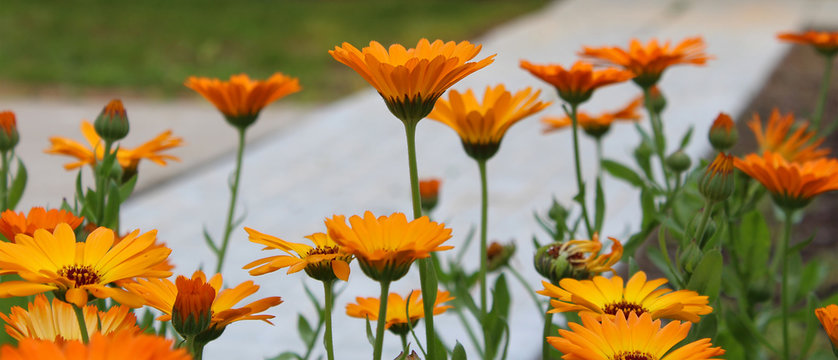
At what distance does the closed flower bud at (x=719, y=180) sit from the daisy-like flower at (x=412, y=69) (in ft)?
0.73

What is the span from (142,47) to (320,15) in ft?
5.44

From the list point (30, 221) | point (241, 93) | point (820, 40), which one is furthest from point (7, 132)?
point (820, 40)

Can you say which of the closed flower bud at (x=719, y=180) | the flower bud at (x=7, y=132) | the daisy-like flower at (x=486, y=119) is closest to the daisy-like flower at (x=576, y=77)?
the daisy-like flower at (x=486, y=119)

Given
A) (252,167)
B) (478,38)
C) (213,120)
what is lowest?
(252,167)

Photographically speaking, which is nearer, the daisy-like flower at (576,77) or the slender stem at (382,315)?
the slender stem at (382,315)

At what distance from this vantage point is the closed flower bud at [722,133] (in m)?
0.96

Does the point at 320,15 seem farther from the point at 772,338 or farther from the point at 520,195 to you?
the point at 772,338

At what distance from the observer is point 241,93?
3.26 feet

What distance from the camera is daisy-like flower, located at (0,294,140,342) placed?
0.53 meters

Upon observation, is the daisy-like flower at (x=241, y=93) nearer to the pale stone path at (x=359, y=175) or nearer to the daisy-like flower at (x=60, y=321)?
the daisy-like flower at (x=60, y=321)

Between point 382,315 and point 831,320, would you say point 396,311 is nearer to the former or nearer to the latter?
point 382,315

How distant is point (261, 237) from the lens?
549 mm

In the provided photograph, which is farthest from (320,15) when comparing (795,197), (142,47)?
(795,197)

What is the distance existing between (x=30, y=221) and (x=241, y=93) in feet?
1.42
